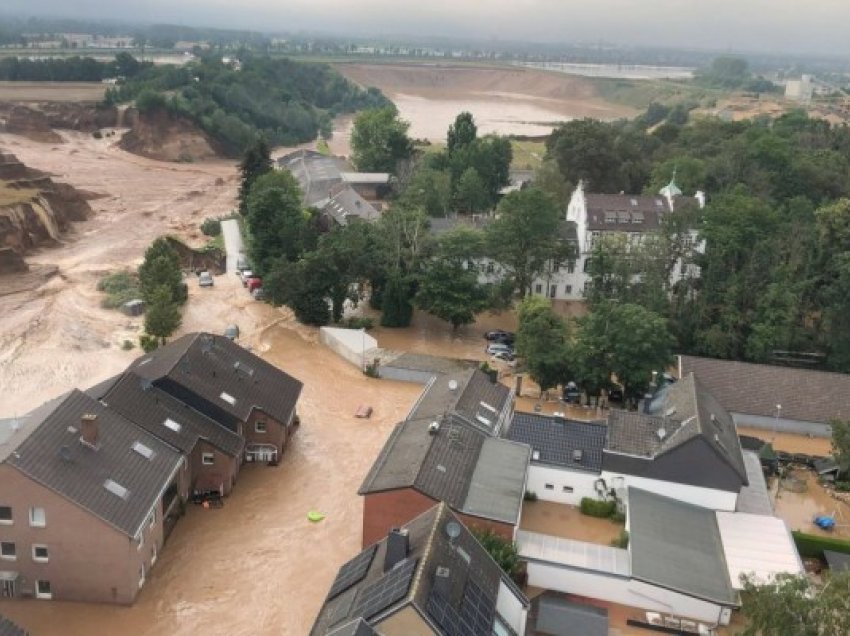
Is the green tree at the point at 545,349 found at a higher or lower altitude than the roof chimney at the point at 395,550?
lower

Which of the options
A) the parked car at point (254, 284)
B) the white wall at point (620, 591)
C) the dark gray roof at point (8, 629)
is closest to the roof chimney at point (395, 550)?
the white wall at point (620, 591)

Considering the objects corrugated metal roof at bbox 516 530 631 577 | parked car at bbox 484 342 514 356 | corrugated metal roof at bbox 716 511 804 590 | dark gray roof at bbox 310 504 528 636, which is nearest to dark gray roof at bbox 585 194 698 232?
parked car at bbox 484 342 514 356

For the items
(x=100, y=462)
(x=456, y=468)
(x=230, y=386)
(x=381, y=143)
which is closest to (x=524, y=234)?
(x=230, y=386)

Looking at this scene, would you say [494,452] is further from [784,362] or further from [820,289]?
[820,289]

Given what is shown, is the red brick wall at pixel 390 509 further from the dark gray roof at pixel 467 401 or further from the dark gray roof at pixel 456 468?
the dark gray roof at pixel 467 401

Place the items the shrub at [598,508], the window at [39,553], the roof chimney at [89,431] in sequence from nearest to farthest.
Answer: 1. the window at [39,553]
2. the roof chimney at [89,431]
3. the shrub at [598,508]

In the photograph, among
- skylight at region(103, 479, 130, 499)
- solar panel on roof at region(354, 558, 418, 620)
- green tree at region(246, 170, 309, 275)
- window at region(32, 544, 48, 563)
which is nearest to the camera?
solar panel on roof at region(354, 558, 418, 620)

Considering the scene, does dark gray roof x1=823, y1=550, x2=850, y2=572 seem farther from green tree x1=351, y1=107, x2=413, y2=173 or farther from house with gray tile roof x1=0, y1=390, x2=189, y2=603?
green tree x1=351, y1=107, x2=413, y2=173
